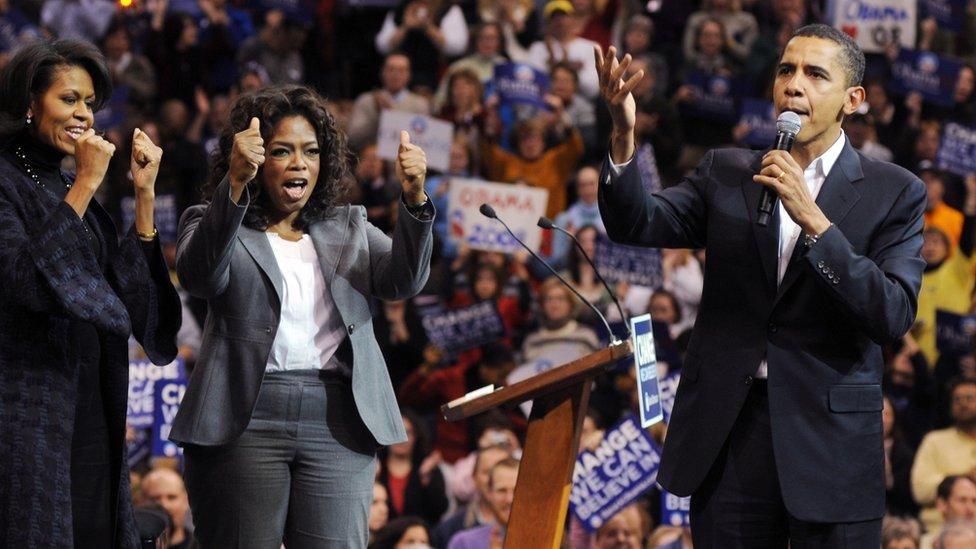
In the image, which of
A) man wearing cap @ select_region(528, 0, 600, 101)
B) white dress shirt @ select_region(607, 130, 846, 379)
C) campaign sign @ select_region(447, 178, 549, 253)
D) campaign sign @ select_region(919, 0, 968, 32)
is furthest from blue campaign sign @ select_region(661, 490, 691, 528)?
campaign sign @ select_region(919, 0, 968, 32)

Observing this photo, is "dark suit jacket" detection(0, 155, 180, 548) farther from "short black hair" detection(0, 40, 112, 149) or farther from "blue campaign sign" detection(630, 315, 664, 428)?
"blue campaign sign" detection(630, 315, 664, 428)

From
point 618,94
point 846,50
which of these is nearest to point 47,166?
point 618,94

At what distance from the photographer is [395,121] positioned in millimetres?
7949

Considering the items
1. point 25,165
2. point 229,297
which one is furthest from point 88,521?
point 25,165

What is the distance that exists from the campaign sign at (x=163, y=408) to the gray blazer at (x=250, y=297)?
6.86 ft

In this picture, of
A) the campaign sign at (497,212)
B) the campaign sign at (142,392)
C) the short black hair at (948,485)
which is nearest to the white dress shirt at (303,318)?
the campaign sign at (142,392)

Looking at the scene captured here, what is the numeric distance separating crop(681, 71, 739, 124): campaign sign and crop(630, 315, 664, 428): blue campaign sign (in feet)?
16.6

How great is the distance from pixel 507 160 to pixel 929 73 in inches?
91.5

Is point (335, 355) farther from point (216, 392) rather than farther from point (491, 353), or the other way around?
point (491, 353)

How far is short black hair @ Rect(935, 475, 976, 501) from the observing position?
5891mm

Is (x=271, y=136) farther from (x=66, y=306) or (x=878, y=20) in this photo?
(x=878, y=20)

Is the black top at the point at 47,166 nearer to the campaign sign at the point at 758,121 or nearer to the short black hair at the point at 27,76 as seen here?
the short black hair at the point at 27,76

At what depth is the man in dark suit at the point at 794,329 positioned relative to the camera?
288 centimetres

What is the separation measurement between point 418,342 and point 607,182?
4.17m
